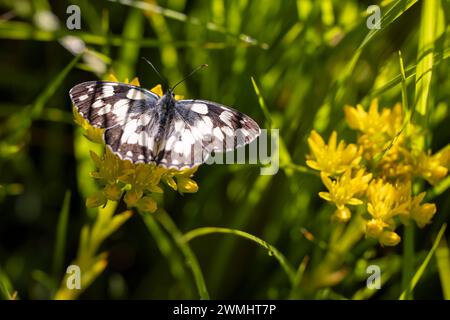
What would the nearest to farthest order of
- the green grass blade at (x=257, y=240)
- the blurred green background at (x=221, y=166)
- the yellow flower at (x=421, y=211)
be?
the green grass blade at (x=257, y=240) < the yellow flower at (x=421, y=211) < the blurred green background at (x=221, y=166)

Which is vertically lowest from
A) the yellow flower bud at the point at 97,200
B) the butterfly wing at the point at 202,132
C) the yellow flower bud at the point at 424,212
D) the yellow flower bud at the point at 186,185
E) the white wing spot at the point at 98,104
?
the yellow flower bud at the point at 424,212

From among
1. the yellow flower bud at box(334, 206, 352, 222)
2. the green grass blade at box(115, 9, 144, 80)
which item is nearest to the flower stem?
the yellow flower bud at box(334, 206, 352, 222)

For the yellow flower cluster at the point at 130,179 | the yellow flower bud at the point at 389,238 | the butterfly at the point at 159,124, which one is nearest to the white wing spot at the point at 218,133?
the butterfly at the point at 159,124

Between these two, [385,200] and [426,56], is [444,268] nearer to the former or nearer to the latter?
[385,200]

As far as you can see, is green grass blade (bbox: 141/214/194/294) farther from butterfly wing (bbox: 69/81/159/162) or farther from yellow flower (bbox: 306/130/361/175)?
yellow flower (bbox: 306/130/361/175)

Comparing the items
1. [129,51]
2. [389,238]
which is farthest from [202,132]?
[129,51]

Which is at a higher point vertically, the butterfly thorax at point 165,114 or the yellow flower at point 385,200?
the butterfly thorax at point 165,114

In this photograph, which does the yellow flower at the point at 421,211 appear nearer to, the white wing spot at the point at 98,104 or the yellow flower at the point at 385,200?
the yellow flower at the point at 385,200

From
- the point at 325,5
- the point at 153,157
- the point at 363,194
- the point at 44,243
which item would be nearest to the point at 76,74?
the point at 44,243
